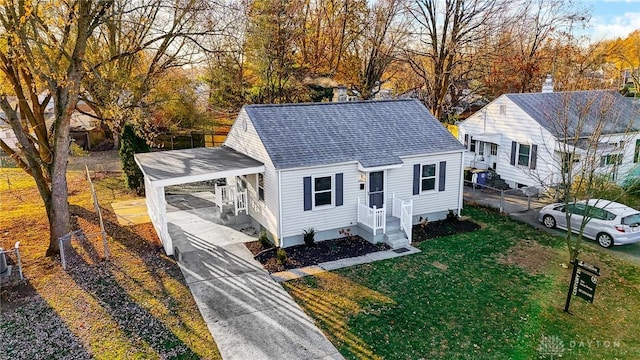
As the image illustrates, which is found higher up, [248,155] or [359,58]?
[359,58]

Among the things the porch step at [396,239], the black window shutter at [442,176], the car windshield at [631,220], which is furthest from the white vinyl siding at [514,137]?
the porch step at [396,239]

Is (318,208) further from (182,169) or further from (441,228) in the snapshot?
(441,228)

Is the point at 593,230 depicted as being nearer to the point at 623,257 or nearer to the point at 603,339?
the point at 623,257

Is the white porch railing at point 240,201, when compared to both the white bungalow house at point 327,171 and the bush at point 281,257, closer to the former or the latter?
the white bungalow house at point 327,171

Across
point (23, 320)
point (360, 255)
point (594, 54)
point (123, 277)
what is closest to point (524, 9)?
point (594, 54)

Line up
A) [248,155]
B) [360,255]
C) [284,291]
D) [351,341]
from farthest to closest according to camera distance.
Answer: [248,155] < [360,255] < [284,291] < [351,341]

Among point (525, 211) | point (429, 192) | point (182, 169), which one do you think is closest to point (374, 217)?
point (429, 192)

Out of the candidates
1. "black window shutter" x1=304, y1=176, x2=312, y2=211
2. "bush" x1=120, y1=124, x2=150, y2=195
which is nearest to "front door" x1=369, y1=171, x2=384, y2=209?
"black window shutter" x1=304, y1=176, x2=312, y2=211
